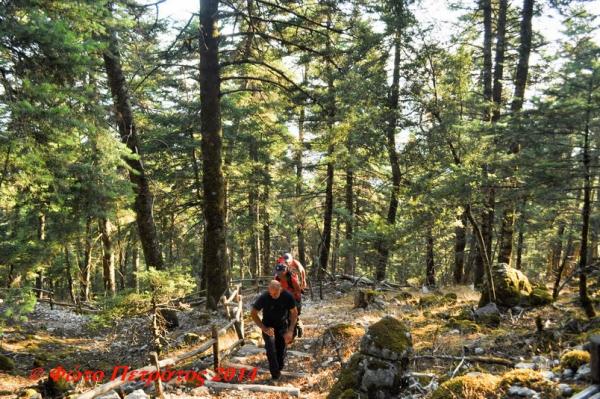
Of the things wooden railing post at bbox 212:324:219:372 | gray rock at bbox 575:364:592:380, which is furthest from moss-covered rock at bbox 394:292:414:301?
gray rock at bbox 575:364:592:380

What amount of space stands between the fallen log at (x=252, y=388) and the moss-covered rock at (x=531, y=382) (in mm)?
3116

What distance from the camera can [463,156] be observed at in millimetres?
10555

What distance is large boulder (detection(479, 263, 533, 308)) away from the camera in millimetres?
10398

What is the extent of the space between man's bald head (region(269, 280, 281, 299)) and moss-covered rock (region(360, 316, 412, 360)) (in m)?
1.98

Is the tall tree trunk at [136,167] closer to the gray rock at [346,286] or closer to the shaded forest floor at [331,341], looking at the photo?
the shaded forest floor at [331,341]

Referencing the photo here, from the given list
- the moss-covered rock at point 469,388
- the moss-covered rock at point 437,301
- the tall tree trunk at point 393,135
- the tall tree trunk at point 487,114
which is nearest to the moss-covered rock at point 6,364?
the moss-covered rock at point 469,388

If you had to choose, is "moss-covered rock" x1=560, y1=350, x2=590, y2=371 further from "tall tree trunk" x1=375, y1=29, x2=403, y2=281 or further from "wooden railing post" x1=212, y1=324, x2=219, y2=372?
"tall tree trunk" x1=375, y1=29, x2=403, y2=281

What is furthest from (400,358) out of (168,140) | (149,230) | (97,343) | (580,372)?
(168,140)

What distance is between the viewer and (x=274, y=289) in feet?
23.4

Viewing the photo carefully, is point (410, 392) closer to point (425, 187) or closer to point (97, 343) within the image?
point (425, 187)

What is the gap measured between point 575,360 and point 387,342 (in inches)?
86.1

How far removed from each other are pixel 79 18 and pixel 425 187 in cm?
881

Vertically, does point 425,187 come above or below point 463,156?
below

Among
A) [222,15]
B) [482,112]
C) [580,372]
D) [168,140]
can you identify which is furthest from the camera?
[168,140]
